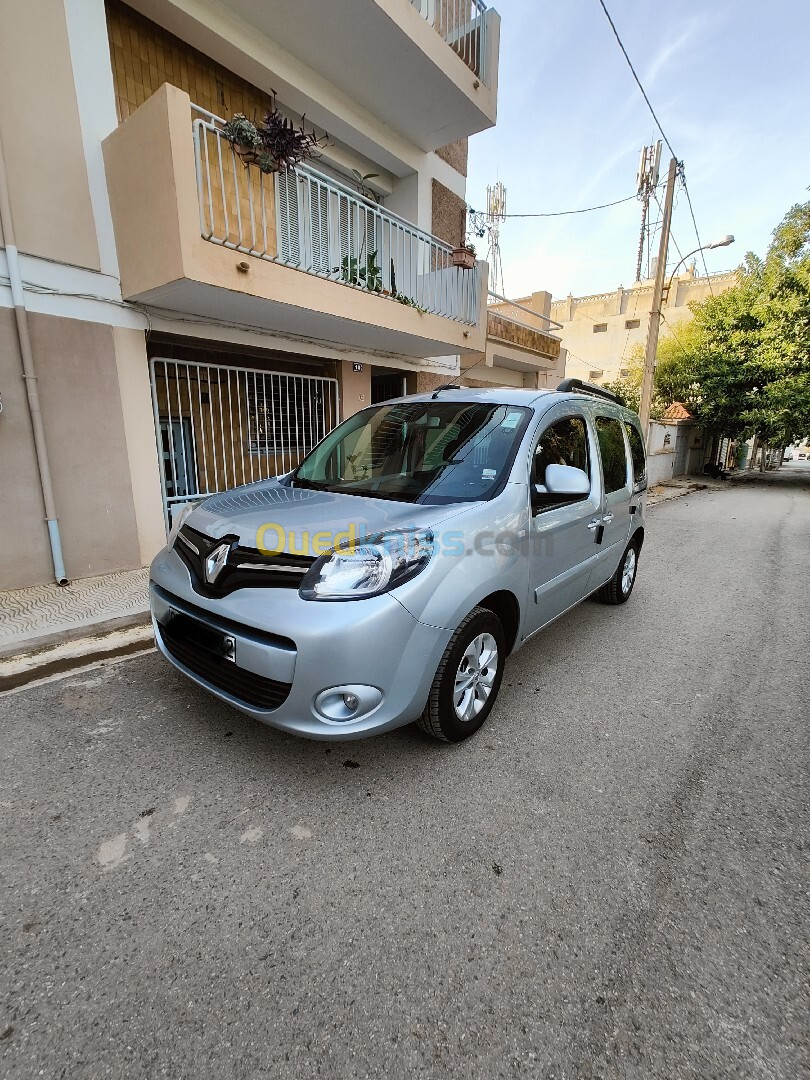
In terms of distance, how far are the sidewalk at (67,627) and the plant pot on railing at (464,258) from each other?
637cm

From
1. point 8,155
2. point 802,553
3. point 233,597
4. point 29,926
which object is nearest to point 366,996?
point 29,926

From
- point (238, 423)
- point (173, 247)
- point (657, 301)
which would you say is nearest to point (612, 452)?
point (173, 247)

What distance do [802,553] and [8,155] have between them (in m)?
10.4

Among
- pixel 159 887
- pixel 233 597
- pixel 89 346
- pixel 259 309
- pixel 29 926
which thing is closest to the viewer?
pixel 29 926

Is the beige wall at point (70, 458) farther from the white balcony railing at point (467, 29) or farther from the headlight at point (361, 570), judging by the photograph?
the white balcony railing at point (467, 29)

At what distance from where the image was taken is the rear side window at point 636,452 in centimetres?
446

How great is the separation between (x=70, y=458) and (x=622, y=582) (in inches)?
213

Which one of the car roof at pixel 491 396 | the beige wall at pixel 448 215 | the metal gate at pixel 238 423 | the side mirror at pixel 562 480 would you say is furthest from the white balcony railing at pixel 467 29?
the side mirror at pixel 562 480

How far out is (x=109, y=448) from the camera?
4965 millimetres

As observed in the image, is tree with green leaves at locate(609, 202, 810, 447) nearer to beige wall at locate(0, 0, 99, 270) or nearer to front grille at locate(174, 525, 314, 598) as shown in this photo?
beige wall at locate(0, 0, 99, 270)

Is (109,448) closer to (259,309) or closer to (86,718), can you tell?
(259,309)

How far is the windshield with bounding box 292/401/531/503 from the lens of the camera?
273cm

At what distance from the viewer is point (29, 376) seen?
4344 mm

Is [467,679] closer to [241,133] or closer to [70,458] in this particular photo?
[70,458]
